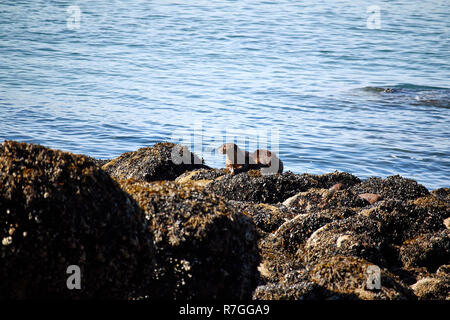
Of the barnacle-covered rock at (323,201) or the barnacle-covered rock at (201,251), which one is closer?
the barnacle-covered rock at (201,251)

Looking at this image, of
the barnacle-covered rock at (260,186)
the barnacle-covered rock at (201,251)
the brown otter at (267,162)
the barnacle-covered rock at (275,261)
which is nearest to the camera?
the barnacle-covered rock at (201,251)

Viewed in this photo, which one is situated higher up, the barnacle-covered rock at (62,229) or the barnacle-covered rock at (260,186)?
the barnacle-covered rock at (62,229)

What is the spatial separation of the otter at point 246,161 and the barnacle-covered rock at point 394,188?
167 centimetres

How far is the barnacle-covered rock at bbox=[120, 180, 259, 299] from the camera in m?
4.74

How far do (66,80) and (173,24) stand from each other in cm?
1538

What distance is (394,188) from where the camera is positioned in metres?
9.62

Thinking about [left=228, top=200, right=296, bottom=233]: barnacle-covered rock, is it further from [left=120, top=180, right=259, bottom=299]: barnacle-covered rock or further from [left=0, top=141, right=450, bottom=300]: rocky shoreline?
[left=120, top=180, right=259, bottom=299]: barnacle-covered rock

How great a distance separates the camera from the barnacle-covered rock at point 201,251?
4.74 metres

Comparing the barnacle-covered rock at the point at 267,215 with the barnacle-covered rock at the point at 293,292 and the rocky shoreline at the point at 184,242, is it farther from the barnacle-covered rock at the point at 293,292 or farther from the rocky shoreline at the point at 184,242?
the barnacle-covered rock at the point at 293,292

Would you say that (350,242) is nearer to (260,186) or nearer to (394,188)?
(260,186)

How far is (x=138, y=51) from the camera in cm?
3123

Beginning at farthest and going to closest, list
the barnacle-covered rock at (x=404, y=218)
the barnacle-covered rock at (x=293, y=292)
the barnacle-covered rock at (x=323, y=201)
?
1. the barnacle-covered rock at (x=323, y=201)
2. the barnacle-covered rock at (x=404, y=218)
3. the barnacle-covered rock at (x=293, y=292)

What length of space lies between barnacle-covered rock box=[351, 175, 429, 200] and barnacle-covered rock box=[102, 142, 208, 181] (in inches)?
128

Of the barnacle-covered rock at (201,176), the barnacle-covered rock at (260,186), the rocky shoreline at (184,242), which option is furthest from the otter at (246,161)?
the rocky shoreline at (184,242)
